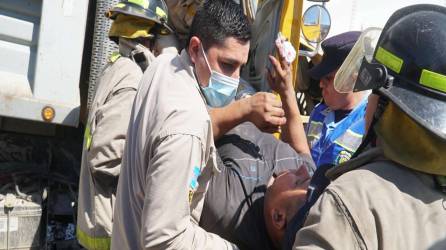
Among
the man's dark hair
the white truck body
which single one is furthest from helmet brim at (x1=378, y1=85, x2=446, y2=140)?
the white truck body

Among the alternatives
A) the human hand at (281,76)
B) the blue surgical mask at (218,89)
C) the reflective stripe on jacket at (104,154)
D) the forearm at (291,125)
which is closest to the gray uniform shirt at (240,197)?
the blue surgical mask at (218,89)

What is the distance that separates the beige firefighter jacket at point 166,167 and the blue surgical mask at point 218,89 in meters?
0.14

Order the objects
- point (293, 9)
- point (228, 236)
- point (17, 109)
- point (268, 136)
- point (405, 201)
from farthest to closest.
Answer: point (293, 9), point (17, 109), point (268, 136), point (228, 236), point (405, 201)

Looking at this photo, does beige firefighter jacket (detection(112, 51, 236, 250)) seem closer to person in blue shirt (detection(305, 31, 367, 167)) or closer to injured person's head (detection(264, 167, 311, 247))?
injured person's head (detection(264, 167, 311, 247))

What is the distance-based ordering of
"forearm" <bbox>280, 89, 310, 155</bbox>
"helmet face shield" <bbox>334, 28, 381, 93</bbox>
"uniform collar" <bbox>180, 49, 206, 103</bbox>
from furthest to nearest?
"forearm" <bbox>280, 89, 310, 155</bbox>, "uniform collar" <bbox>180, 49, 206, 103</bbox>, "helmet face shield" <bbox>334, 28, 381, 93</bbox>

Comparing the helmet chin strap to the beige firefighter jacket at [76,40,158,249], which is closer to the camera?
the helmet chin strap

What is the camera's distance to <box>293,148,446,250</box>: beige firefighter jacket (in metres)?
1.01

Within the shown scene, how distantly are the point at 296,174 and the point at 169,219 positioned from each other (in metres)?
0.50

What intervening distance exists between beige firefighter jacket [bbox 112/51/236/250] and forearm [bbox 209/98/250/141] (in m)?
0.19

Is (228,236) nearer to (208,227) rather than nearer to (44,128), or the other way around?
(208,227)

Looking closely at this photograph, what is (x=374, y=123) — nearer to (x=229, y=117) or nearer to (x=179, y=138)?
(x=179, y=138)

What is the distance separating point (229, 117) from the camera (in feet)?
5.78

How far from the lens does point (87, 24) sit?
298 centimetres

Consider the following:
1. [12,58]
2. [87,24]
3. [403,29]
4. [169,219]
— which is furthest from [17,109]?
[403,29]
